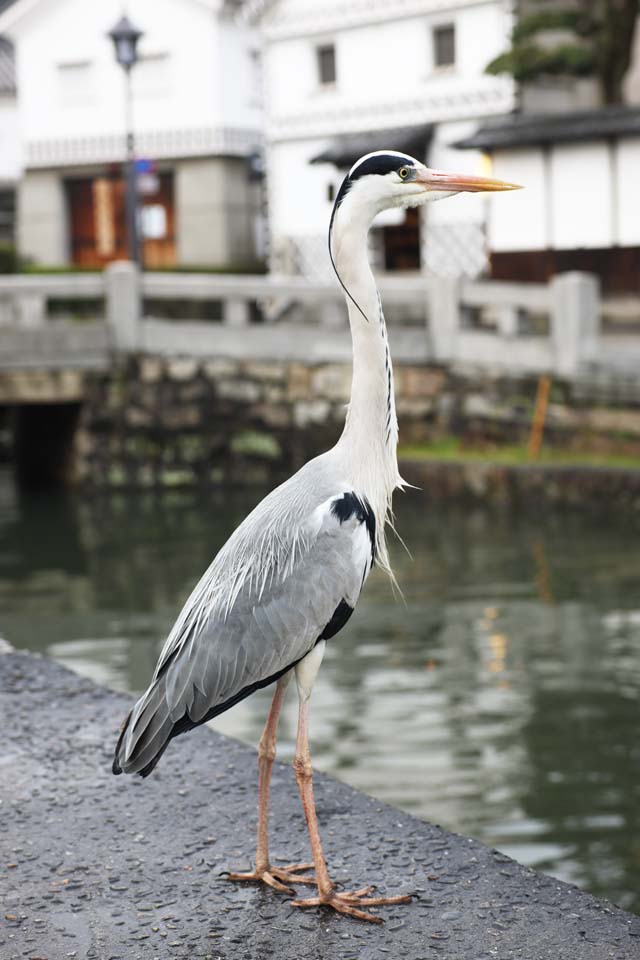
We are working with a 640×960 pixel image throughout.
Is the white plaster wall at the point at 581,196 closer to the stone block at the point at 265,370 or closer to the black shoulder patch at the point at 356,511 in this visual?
the stone block at the point at 265,370

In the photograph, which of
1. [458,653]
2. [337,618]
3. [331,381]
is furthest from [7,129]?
[337,618]

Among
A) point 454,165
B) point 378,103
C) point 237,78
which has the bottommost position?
point 454,165

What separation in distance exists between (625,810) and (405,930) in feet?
10.4

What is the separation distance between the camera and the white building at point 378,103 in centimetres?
2422

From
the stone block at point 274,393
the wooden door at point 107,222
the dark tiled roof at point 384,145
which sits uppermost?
the dark tiled roof at point 384,145

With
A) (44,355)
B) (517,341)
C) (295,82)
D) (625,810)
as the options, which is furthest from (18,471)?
(625,810)

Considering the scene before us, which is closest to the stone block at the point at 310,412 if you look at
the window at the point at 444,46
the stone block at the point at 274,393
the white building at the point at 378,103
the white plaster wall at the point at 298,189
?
the stone block at the point at 274,393

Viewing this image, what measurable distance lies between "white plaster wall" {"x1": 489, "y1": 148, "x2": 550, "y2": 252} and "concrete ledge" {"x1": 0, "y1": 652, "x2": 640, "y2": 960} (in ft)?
53.0

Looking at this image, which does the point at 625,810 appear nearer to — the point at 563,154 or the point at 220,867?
the point at 220,867

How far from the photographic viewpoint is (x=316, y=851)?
383 cm

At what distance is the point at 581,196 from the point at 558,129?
111 centimetres

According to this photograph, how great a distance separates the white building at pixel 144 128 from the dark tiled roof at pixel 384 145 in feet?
14.9

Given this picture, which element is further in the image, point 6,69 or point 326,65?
point 6,69

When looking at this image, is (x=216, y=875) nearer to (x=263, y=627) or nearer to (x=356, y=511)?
(x=263, y=627)
